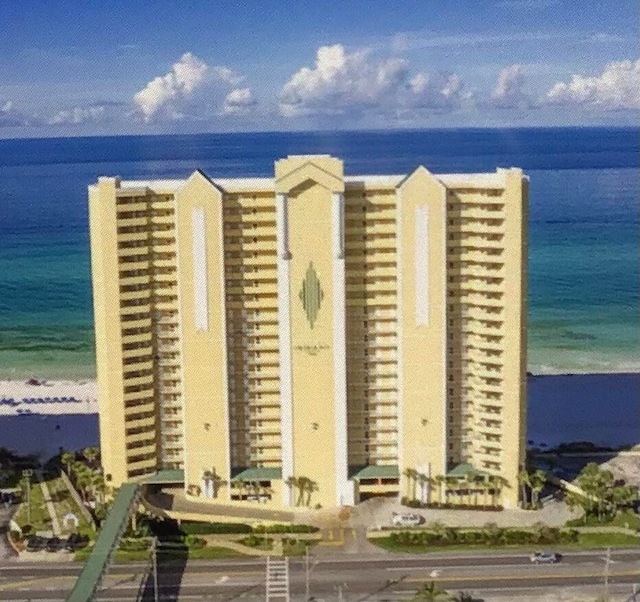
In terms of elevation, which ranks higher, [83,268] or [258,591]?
[83,268]

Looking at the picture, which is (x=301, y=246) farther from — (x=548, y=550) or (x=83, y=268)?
(x=83, y=268)

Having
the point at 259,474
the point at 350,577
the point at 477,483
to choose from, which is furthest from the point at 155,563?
the point at 477,483

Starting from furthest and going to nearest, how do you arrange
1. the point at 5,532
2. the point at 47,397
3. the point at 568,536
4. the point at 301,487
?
the point at 47,397
the point at 301,487
the point at 5,532
the point at 568,536

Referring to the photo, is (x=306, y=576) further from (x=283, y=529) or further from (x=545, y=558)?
(x=545, y=558)

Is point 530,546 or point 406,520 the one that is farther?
point 406,520

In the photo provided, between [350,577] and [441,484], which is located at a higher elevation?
[441,484]

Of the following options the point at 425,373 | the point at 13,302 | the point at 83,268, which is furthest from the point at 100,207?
the point at 83,268

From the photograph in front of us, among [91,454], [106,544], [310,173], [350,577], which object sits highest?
[310,173]
